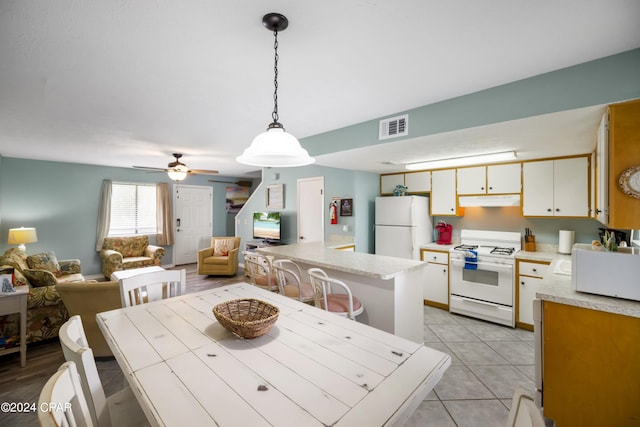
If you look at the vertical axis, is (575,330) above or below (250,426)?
below

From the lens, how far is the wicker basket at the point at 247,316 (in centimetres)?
125

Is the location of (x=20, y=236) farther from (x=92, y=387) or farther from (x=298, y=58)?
(x=298, y=58)

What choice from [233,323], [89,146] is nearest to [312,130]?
[233,323]

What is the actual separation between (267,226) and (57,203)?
162 inches

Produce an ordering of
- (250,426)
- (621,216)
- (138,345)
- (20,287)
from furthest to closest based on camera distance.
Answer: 1. (20,287)
2. (621,216)
3. (138,345)
4. (250,426)

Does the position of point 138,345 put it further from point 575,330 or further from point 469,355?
point 469,355

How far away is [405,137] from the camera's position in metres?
2.56

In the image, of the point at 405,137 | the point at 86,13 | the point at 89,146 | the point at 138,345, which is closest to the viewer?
the point at 138,345

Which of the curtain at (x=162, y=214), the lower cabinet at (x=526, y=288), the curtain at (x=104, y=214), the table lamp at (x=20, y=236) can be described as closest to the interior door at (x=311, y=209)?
the lower cabinet at (x=526, y=288)

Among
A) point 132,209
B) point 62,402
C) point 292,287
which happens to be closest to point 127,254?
point 132,209

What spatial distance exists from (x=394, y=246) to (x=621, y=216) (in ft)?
8.81

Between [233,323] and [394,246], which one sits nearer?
[233,323]

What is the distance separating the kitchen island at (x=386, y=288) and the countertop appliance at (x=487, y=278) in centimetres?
126

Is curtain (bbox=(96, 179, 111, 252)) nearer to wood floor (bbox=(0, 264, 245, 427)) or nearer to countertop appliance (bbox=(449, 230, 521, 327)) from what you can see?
wood floor (bbox=(0, 264, 245, 427))
